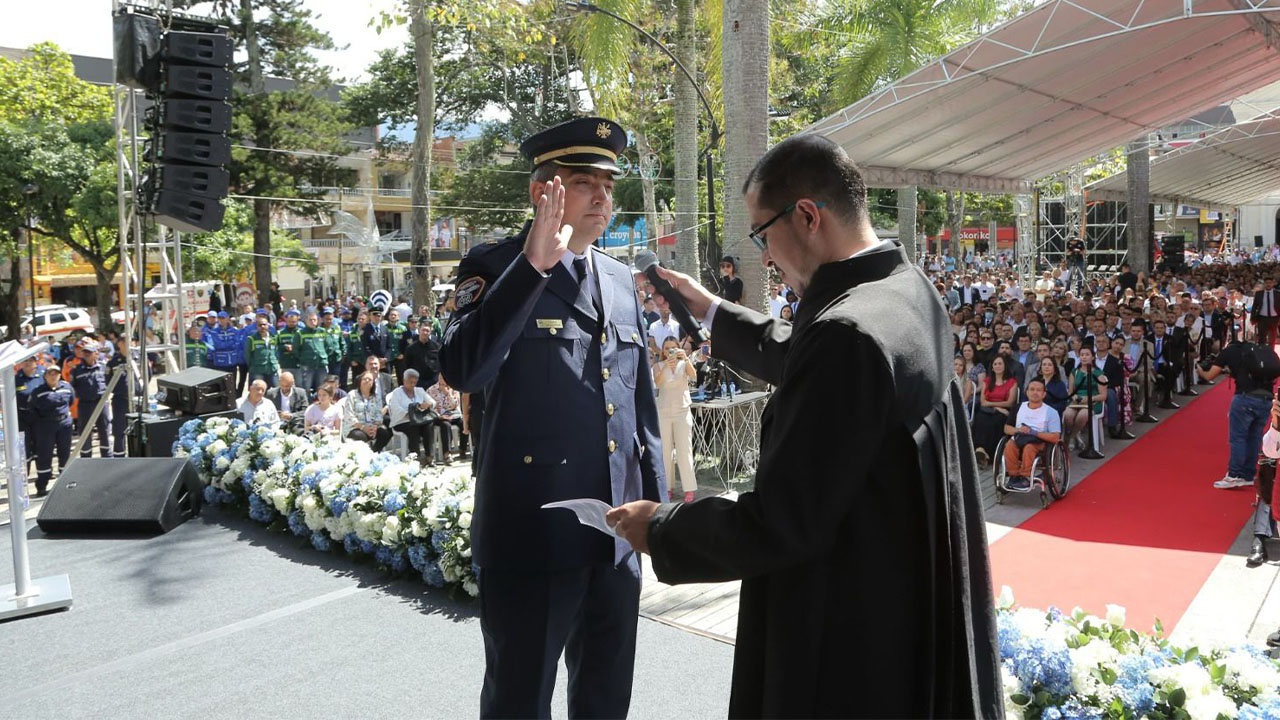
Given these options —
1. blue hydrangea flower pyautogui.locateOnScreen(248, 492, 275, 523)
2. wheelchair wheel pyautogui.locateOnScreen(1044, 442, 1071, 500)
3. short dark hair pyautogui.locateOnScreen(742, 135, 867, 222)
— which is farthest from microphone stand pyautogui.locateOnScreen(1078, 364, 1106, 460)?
short dark hair pyautogui.locateOnScreen(742, 135, 867, 222)

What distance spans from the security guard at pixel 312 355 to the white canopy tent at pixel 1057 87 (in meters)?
8.45

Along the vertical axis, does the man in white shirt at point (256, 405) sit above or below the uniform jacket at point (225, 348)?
below

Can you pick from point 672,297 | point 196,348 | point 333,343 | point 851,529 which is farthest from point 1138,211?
point 851,529

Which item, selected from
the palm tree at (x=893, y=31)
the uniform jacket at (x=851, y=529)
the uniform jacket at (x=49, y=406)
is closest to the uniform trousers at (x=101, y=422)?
the uniform jacket at (x=49, y=406)

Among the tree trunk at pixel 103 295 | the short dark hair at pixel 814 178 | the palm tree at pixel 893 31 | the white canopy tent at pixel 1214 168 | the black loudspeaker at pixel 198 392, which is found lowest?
the black loudspeaker at pixel 198 392

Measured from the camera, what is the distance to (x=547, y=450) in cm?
258

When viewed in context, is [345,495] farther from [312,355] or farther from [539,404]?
[312,355]

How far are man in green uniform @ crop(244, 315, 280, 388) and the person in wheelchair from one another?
10.7 metres

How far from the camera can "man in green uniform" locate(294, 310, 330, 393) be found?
15.1 metres

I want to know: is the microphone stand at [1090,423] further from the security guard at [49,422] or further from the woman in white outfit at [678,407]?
the security guard at [49,422]

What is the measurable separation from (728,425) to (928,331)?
7867mm

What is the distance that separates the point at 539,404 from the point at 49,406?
10117mm

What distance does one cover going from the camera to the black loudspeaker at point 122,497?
7066 mm

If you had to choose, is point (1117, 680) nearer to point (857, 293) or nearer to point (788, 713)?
point (788, 713)
